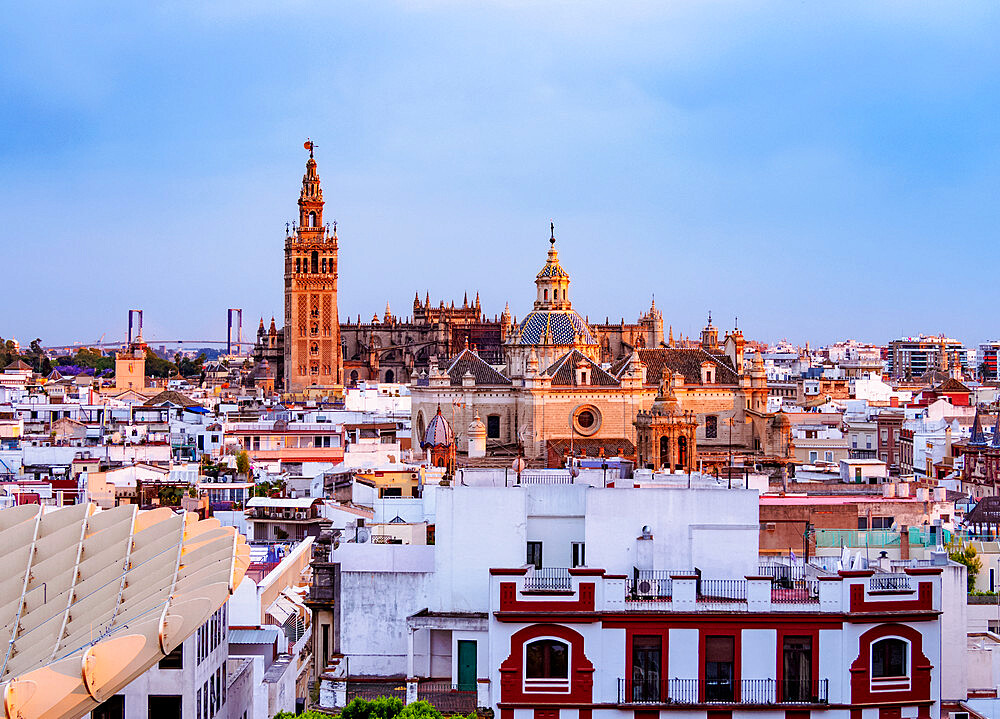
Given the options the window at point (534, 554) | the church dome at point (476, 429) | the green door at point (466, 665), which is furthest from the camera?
the church dome at point (476, 429)

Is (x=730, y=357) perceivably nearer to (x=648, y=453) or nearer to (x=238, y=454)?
(x=648, y=453)

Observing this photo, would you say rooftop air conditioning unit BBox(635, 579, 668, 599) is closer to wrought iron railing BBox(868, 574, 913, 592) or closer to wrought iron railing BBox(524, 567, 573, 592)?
wrought iron railing BBox(524, 567, 573, 592)

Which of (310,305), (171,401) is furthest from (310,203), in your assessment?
(171,401)

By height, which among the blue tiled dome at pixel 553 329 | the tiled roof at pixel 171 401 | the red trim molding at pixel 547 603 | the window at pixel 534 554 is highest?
the blue tiled dome at pixel 553 329

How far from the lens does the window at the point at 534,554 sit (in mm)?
21344

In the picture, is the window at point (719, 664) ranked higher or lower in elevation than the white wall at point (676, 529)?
lower

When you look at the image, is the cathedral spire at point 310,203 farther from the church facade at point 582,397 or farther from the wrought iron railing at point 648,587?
the wrought iron railing at point 648,587

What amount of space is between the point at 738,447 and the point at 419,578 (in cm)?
5762

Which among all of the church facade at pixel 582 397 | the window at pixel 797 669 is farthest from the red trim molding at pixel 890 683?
the church facade at pixel 582 397

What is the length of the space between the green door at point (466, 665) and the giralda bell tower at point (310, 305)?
108m

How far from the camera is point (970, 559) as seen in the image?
3244 centimetres

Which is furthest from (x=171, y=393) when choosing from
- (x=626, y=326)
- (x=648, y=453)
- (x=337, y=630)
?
(x=337, y=630)

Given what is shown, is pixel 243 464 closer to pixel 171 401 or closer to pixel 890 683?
pixel 171 401

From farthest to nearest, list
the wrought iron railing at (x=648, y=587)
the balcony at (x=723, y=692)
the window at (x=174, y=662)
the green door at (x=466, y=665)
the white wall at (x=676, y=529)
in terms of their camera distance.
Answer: the white wall at (x=676, y=529)
the green door at (x=466, y=665)
the window at (x=174, y=662)
the wrought iron railing at (x=648, y=587)
the balcony at (x=723, y=692)
